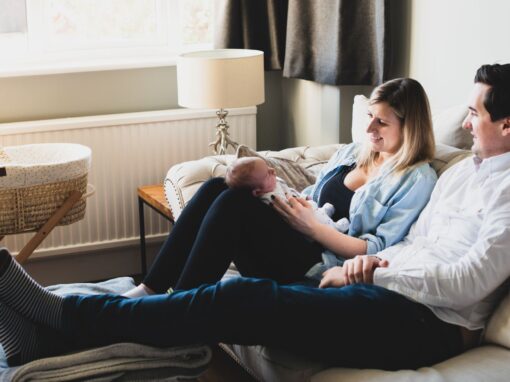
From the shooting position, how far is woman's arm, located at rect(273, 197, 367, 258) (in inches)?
94.4

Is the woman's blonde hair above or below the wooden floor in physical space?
above

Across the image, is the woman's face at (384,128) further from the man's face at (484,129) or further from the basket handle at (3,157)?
the basket handle at (3,157)

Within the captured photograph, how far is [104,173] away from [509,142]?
6.86 feet

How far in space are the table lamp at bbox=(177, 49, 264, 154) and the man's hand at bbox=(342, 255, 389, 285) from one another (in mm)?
1301

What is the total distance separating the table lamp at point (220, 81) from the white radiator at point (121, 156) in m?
0.39

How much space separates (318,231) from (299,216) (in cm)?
7

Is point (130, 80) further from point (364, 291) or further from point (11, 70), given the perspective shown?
point (364, 291)

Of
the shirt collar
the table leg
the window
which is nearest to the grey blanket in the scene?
the shirt collar

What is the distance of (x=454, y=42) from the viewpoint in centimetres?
297

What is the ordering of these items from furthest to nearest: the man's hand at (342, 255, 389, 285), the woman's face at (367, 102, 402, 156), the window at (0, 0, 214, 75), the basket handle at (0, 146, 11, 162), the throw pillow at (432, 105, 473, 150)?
the window at (0, 0, 214, 75)
the basket handle at (0, 146, 11, 162)
the throw pillow at (432, 105, 473, 150)
the woman's face at (367, 102, 402, 156)
the man's hand at (342, 255, 389, 285)

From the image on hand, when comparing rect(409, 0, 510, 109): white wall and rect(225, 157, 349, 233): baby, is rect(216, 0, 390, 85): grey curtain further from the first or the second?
rect(225, 157, 349, 233): baby

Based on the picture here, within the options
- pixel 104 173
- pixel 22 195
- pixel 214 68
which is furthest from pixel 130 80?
Result: pixel 22 195

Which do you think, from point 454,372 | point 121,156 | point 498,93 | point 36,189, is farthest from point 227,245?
point 121,156

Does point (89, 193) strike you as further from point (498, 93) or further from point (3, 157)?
point (498, 93)
